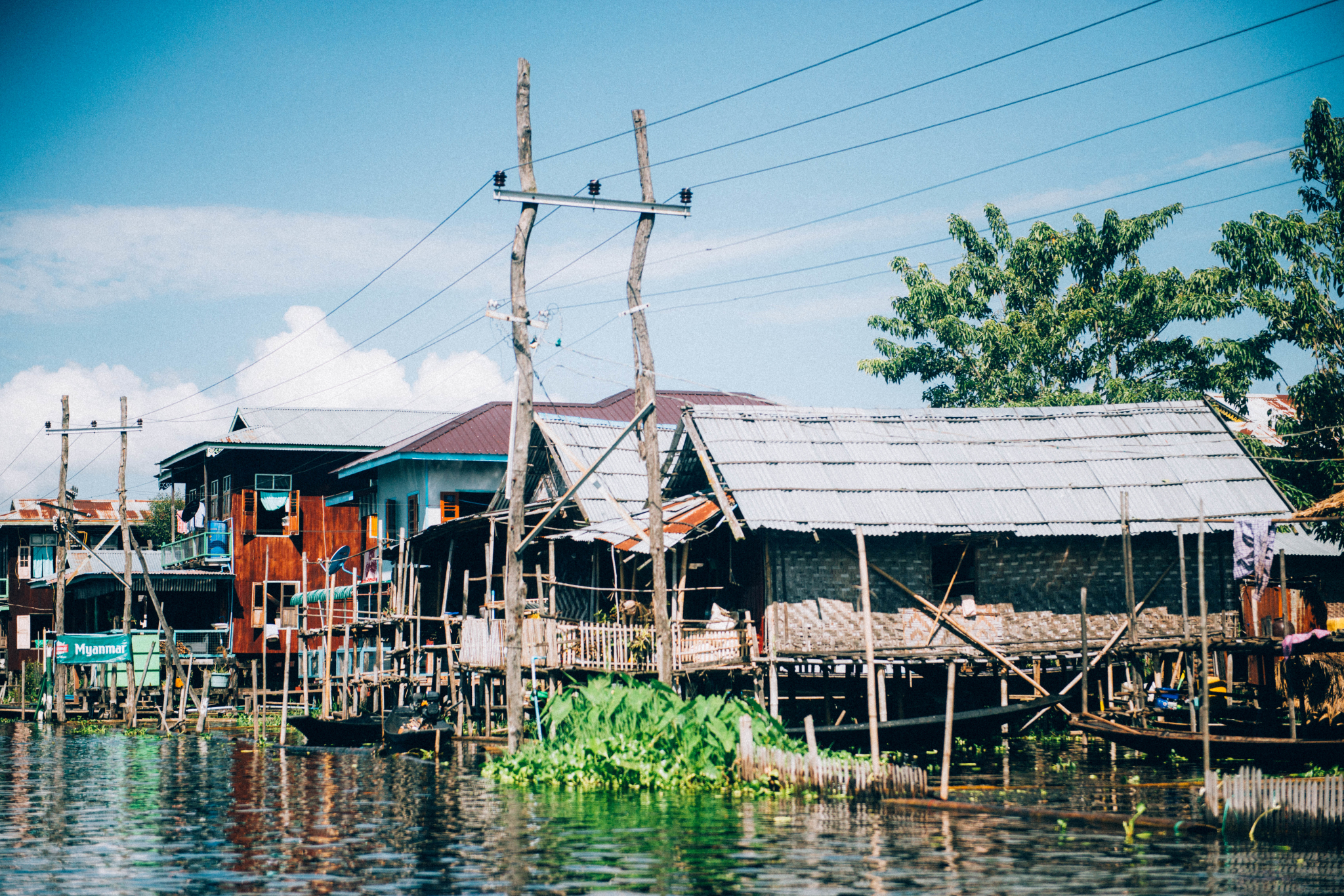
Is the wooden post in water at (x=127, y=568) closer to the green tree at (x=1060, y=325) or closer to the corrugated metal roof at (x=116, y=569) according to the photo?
the corrugated metal roof at (x=116, y=569)

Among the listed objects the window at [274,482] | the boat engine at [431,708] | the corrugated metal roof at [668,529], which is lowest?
the boat engine at [431,708]

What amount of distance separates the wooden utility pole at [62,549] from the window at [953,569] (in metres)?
28.6

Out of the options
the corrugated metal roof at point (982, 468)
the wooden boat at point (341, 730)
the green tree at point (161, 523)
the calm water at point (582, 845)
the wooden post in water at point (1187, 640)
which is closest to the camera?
the calm water at point (582, 845)

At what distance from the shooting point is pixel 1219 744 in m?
21.0

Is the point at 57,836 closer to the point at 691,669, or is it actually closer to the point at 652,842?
the point at 652,842

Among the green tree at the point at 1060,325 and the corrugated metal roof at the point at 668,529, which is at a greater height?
the green tree at the point at 1060,325

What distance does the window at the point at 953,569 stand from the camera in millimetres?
27469

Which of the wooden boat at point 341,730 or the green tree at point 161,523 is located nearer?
the wooden boat at point 341,730

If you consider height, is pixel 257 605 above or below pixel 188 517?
below

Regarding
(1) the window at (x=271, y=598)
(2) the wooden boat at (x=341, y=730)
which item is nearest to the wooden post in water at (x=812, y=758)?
(2) the wooden boat at (x=341, y=730)

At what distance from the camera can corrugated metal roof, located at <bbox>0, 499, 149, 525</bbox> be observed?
52.4 metres

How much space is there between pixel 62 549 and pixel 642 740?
30.4 meters

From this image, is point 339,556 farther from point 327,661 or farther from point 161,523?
point 161,523

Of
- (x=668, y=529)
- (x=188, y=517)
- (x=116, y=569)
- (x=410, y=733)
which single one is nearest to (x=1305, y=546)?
(x=668, y=529)
